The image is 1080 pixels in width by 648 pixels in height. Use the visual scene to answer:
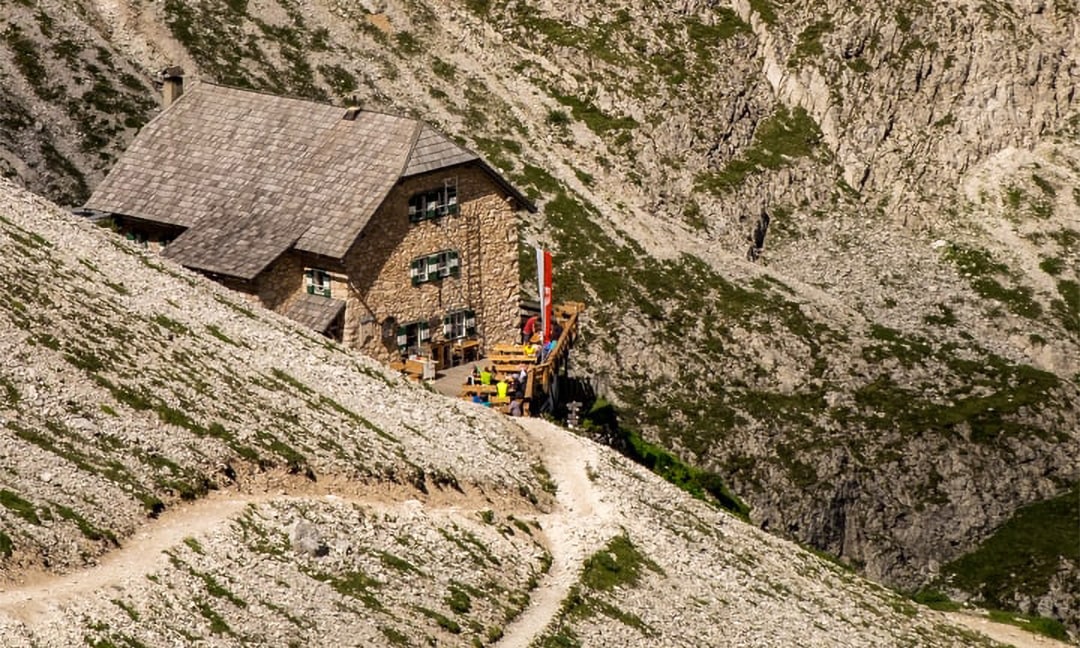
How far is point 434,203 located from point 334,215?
4.82m

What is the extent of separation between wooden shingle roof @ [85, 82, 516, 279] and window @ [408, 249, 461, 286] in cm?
362

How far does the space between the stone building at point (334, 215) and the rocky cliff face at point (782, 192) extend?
28.6 metres

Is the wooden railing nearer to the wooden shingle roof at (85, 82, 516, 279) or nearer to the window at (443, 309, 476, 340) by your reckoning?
the window at (443, 309, 476, 340)

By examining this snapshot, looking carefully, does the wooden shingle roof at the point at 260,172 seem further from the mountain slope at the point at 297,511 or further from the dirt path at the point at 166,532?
the dirt path at the point at 166,532

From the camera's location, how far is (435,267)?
89625mm

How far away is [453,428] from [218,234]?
1591 cm

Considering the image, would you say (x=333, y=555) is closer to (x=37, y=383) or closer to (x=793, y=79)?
(x=37, y=383)

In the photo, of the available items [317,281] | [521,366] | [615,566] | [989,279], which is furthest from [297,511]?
[989,279]

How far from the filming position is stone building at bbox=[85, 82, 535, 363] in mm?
86000

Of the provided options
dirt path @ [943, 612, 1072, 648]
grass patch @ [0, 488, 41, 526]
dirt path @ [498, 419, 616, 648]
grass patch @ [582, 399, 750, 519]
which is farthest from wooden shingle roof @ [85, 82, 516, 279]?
grass patch @ [0, 488, 41, 526]

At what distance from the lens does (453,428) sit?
77562mm

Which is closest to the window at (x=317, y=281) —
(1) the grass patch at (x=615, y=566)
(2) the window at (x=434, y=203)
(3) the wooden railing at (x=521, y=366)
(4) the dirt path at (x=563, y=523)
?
(2) the window at (x=434, y=203)

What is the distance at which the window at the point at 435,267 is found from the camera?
292 ft

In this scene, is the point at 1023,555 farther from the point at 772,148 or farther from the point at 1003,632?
the point at 772,148
